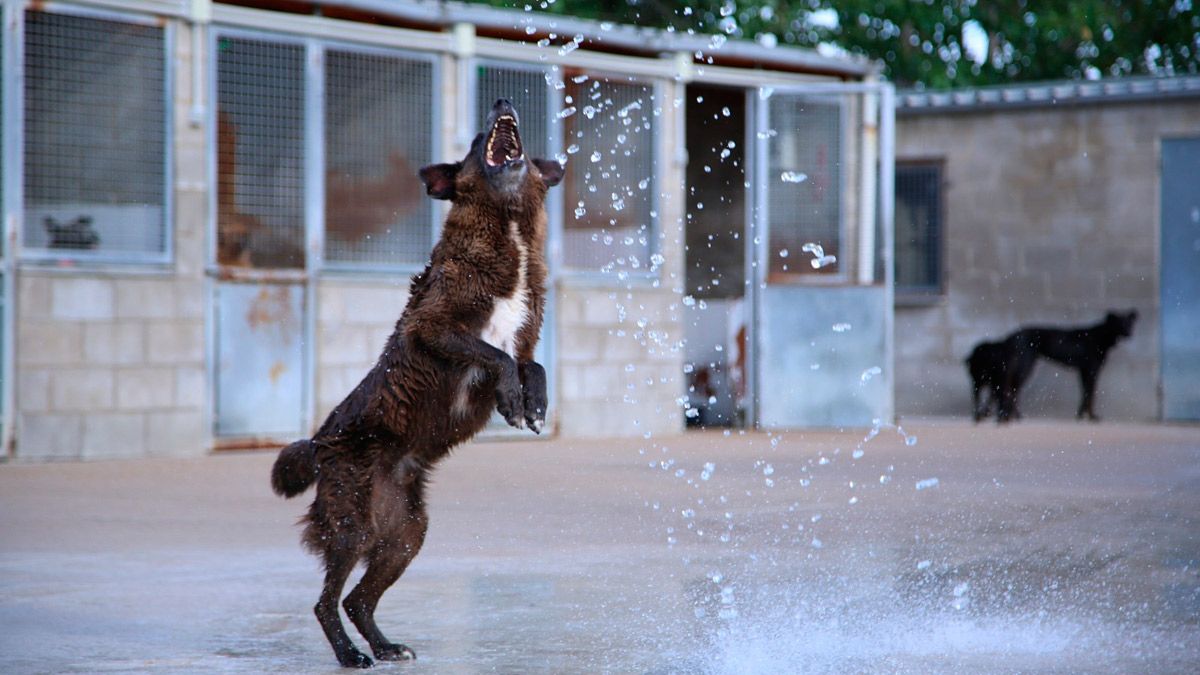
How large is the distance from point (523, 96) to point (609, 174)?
4.35 ft

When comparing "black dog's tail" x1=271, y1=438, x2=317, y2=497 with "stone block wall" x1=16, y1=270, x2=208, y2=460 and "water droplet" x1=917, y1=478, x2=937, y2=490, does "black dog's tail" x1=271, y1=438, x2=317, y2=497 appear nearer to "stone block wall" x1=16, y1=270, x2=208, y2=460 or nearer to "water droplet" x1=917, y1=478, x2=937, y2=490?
"water droplet" x1=917, y1=478, x2=937, y2=490

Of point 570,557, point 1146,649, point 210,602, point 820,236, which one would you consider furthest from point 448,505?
point 820,236

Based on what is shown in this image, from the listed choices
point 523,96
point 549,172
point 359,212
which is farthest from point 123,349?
point 549,172

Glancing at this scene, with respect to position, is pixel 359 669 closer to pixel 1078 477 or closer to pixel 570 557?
pixel 570 557

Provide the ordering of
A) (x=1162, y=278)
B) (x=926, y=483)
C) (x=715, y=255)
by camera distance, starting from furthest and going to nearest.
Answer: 1. (x=1162, y=278)
2. (x=715, y=255)
3. (x=926, y=483)

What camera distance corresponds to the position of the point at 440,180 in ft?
18.4

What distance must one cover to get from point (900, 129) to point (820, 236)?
5.32m

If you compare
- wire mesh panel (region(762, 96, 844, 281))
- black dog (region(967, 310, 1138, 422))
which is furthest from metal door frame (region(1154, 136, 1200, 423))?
wire mesh panel (region(762, 96, 844, 281))

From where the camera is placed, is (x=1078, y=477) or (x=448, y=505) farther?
(x=1078, y=477)

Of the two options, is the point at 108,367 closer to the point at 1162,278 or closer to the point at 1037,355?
the point at 1037,355

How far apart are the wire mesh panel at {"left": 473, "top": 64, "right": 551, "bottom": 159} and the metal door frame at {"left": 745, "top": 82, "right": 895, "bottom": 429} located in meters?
2.52

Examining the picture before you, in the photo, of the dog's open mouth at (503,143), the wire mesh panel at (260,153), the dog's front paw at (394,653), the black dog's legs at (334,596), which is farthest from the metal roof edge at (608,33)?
the dog's front paw at (394,653)

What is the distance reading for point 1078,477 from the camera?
11227mm

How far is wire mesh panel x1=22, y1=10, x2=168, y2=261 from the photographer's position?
464 inches
